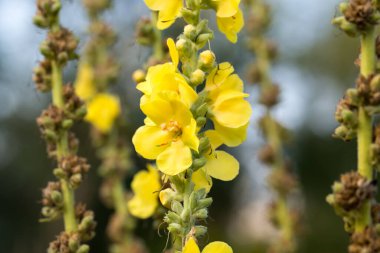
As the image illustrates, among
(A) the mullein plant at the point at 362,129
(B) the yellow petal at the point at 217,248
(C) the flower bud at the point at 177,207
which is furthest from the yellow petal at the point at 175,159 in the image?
(A) the mullein plant at the point at 362,129

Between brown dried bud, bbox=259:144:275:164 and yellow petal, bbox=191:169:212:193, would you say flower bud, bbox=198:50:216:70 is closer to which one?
yellow petal, bbox=191:169:212:193

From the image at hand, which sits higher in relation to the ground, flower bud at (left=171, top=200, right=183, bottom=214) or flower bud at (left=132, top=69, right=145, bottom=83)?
flower bud at (left=132, top=69, right=145, bottom=83)

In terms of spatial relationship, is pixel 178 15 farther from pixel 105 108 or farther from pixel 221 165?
pixel 105 108

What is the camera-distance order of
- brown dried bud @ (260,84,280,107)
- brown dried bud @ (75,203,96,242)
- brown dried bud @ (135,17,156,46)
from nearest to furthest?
brown dried bud @ (75,203,96,242), brown dried bud @ (135,17,156,46), brown dried bud @ (260,84,280,107)

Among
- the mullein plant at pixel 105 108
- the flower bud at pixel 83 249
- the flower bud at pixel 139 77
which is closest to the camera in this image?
the flower bud at pixel 83 249

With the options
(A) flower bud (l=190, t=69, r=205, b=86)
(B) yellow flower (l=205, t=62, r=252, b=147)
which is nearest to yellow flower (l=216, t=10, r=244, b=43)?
(B) yellow flower (l=205, t=62, r=252, b=147)

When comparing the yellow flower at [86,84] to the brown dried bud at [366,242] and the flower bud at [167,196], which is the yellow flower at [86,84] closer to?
the flower bud at [167,196]
